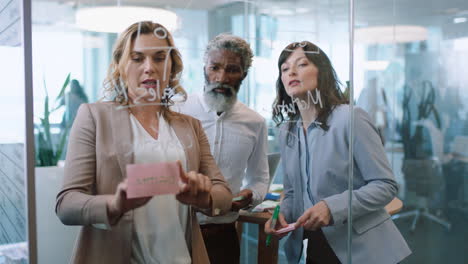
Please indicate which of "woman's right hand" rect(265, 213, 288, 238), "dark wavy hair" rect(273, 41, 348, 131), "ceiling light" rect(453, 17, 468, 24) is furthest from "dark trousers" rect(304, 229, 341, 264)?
"ceiling light" rect(453, 17, 468, 24)

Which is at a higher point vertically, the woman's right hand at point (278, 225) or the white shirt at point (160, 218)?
the white shirt at point (160, 218)

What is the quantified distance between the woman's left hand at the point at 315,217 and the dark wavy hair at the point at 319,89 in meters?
0.32

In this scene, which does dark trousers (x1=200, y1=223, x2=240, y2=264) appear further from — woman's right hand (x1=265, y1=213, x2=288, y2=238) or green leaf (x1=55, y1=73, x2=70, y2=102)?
green leaf (x1=55, y1=73, x2=70, y2=102)

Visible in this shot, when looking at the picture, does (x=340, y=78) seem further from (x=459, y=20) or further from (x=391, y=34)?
(x=459, y=20)

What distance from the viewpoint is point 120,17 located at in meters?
1.39

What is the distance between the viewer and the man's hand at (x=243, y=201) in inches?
62.3

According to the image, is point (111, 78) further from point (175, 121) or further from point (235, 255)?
point (235, 255)

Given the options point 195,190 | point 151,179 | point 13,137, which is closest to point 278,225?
point 195,190

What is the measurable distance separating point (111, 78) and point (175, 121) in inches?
9.4

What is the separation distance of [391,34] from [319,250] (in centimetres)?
140

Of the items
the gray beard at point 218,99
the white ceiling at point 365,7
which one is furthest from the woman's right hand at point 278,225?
the white ceiling at point 365,7

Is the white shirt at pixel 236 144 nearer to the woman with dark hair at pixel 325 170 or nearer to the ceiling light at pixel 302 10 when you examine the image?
the woman with dark hair at pixel 325 170

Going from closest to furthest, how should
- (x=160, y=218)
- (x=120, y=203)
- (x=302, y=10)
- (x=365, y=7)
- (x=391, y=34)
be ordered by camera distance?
1. (x=120, y=203)
2. (x=160, y=218)
3. (x=302, y=10)
4. (x=365, y=7)
5. (x=391, y=34)

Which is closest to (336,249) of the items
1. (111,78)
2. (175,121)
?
(175,121)
